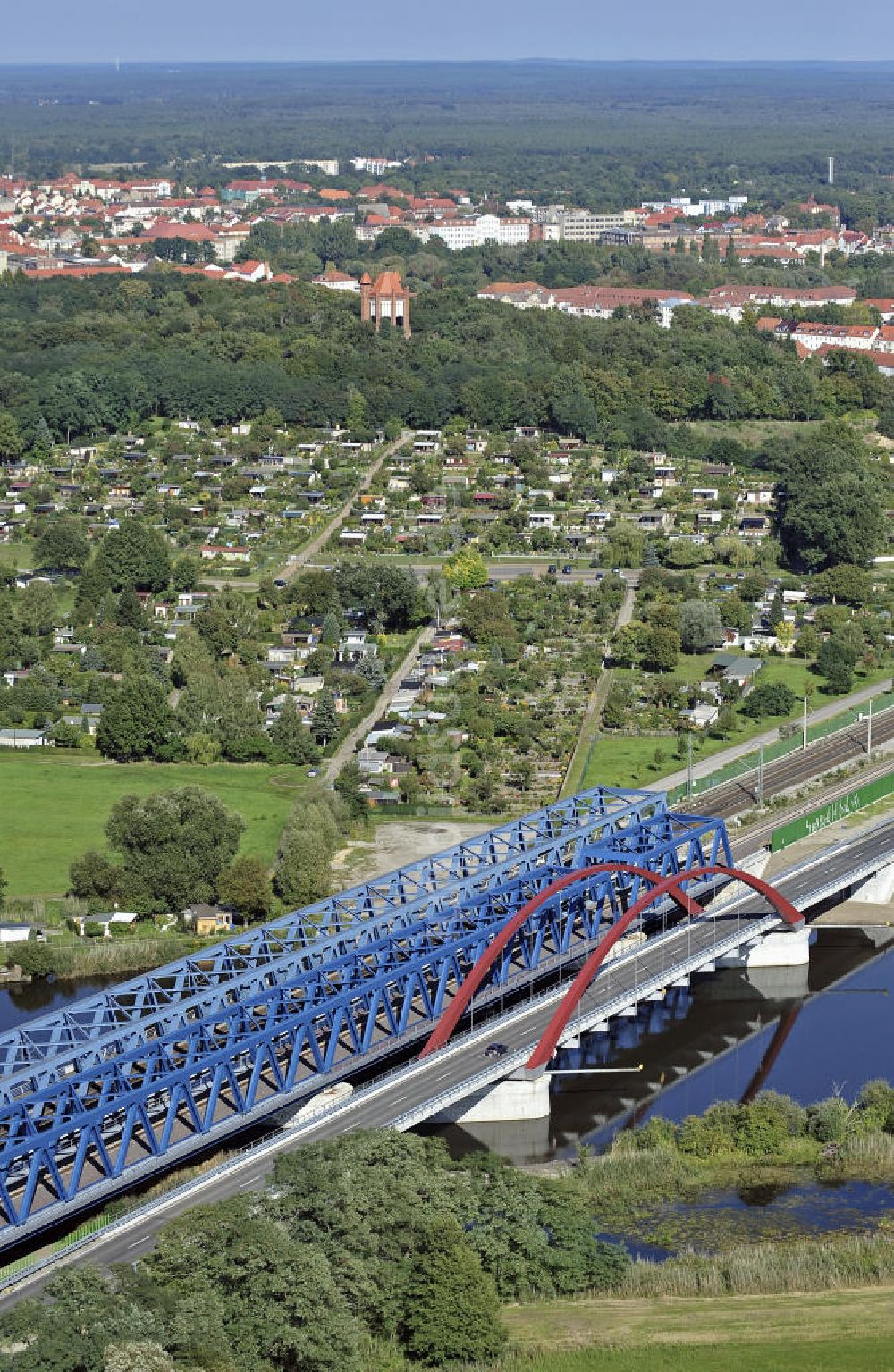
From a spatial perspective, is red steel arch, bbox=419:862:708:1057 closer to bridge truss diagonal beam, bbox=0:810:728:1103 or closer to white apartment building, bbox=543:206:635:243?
bridge truss diagonal beam, bbox=0:810:728:1103

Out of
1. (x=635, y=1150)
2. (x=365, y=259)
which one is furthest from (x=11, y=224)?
(x=635, y=1150)

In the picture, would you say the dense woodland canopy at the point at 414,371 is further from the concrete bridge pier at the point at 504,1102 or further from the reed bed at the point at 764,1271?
the reed bed at the point at 764,1271

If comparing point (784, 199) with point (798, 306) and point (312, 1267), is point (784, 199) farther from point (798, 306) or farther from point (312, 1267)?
point (312, 1267)

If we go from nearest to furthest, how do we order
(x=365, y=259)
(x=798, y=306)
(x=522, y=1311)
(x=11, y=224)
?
(x=522, y=1311) → (x=798, y=306) → (x=365, y=259) → (x=11, y=224)

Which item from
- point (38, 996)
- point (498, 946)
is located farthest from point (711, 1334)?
point (38, 996)

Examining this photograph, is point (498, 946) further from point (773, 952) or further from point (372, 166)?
point (372, 166)

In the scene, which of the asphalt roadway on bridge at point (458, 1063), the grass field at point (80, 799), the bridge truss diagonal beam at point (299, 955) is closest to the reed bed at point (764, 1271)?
the asphalt roadway on bridge at point (458, 1063)

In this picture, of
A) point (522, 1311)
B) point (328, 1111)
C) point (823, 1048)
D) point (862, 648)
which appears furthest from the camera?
point (862, 648)
